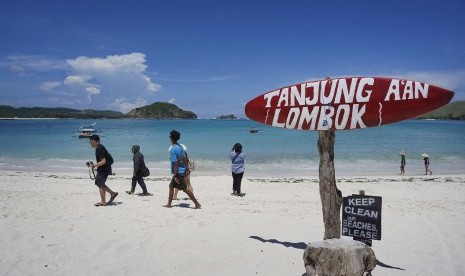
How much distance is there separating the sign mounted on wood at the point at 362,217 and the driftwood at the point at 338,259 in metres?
0.88

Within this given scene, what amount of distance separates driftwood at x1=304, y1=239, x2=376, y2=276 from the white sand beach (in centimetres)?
112

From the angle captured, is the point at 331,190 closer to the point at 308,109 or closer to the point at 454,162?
the point at 308,109

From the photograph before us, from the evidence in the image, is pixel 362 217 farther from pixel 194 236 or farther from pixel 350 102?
pixel 194 236

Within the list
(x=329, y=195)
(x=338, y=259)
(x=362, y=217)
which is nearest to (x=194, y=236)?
(x=329, y=195)

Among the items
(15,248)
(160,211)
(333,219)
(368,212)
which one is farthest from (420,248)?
(15,248)

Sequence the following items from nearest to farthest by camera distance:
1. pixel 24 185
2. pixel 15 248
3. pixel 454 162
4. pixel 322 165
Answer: pixel 322 165
pixel 15 248
pixel 24 185
pixel 454 162

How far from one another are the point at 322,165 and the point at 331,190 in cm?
38

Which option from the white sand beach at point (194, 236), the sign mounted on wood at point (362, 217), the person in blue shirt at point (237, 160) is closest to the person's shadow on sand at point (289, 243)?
the white sand beach at point (194, 236)

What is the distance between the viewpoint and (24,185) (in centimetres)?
1391

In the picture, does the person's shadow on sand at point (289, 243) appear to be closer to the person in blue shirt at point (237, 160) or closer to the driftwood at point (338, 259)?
the driftwood at point (338, 259)

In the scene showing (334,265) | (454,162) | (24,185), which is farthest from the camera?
(454,162)

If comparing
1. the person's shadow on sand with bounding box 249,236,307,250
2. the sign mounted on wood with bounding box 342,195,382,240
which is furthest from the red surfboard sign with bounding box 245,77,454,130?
the person's shadow on sand with bounding box 249,236,307,250

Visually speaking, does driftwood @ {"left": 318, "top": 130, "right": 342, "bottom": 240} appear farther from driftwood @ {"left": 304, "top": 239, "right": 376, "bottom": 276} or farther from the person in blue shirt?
the person in blue shirt

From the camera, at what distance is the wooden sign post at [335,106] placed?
3.99 m
